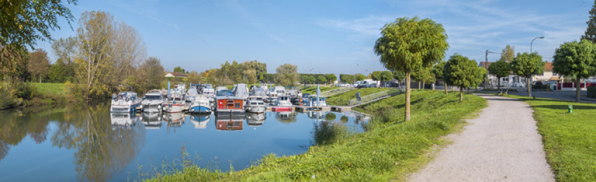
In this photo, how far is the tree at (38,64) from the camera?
6054cm

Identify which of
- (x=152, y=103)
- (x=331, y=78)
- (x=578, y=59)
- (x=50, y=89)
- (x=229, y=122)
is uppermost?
(x=331, y=78)

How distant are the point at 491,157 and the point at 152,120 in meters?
32.4

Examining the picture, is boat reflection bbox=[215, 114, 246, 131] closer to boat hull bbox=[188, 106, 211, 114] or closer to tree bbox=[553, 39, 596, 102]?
boat hull bbox=[188, 106, 211, 114]

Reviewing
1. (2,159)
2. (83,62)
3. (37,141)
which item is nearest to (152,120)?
(37,141)

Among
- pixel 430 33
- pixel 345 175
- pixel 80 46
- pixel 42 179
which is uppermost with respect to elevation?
pixel 80 46

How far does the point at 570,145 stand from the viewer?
9938 mm

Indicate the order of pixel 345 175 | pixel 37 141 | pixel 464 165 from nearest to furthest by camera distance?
pixel 345 175 < pixel 464 165 < pixel 37 141

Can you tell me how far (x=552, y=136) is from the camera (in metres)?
11.5

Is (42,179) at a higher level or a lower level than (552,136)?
lower

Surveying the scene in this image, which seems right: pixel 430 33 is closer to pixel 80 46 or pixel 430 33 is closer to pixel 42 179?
pixel 42 179

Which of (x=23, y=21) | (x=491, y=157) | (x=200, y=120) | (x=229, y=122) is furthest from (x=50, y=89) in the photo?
(x=491, y=157)

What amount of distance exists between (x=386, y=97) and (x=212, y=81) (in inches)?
2439

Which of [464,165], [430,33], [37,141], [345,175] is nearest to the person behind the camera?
[345,175]

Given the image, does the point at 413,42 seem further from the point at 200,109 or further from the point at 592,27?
the point at 592,27
